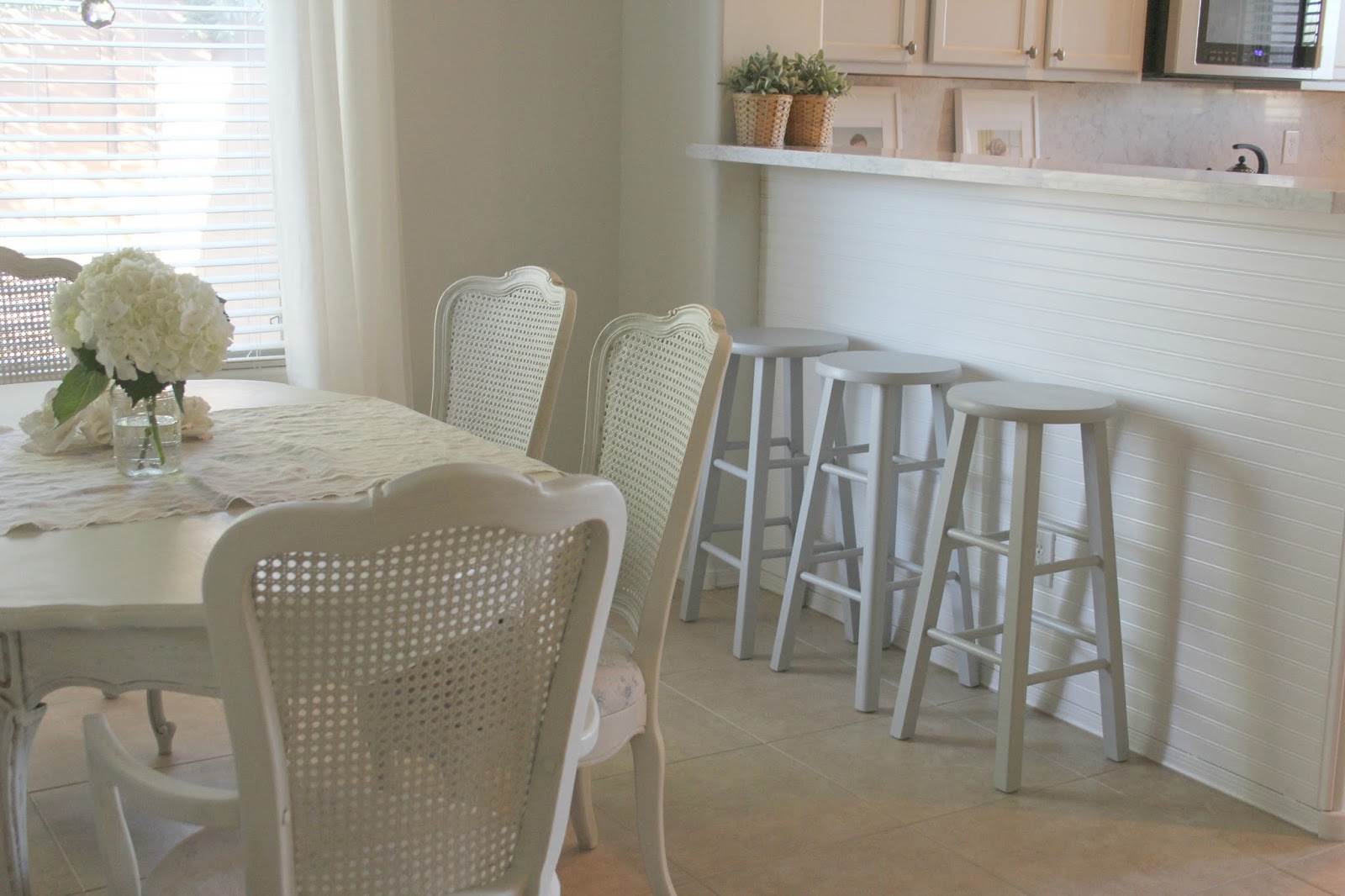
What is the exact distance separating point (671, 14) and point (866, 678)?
1.92 meters

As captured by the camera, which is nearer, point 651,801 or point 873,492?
point 651,801

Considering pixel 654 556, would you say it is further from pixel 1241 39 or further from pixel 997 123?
pixel 1241 39

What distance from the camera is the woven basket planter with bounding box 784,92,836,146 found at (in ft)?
12.0

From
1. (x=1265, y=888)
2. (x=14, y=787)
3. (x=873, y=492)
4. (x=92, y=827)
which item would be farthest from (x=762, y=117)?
(x=14, y=787)

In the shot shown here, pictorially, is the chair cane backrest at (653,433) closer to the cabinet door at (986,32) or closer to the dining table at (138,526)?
the dining table at (138,526)

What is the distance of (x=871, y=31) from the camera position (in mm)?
4344

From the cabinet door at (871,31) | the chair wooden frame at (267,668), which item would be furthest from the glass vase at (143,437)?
the cabinet door at (871,31)

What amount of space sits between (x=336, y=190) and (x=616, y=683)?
201cm

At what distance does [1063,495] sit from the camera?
9.78 feet

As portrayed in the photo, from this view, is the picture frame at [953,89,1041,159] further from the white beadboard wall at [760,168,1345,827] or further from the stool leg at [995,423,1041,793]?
the stool leg at [995,423,1041,793]

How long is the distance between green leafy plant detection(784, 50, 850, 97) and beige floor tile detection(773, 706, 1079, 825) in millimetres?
1650

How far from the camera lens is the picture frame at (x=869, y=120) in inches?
180

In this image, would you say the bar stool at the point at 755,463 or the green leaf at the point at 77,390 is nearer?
the green leaf at the point at 77,390

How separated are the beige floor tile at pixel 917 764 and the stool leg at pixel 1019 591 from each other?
95mm
